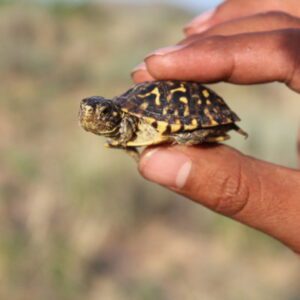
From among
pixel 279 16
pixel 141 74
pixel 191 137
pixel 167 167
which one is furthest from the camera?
pixel 279 16

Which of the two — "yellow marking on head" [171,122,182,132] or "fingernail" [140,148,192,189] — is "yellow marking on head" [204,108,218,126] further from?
"fingernail" [140,148,192,189]

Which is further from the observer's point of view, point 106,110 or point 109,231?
point 109,231

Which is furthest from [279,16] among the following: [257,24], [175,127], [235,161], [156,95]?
[235,161]

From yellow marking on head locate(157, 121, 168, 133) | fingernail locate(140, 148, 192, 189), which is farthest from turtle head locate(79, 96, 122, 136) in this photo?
fingernail locate(140, 148, 192, 189)

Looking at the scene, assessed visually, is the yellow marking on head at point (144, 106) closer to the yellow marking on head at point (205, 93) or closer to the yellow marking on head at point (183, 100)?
the yellow marking on head at point (183, 100)

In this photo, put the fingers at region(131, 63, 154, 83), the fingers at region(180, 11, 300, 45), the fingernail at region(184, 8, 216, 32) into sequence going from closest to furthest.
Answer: the fingers at region(131, 63, 154, 83) → the fingers at region(180, 11, 300, 45) → the fingernail at region(184, 8, 216, 32)

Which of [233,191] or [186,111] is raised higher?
[186,111]

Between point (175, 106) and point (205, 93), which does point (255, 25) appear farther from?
point (175, 106)
